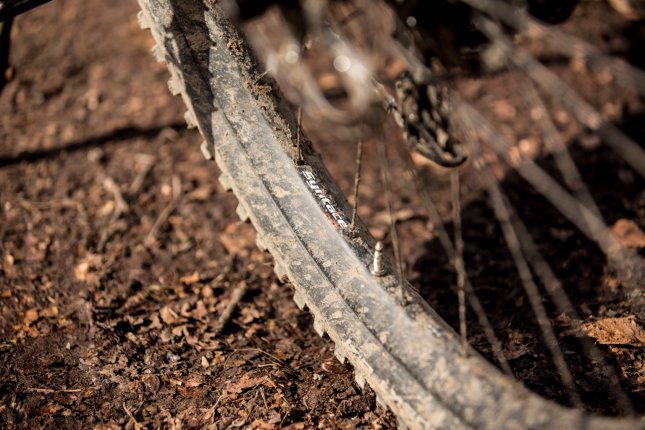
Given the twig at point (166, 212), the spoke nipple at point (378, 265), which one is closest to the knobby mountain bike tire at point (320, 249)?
the spoke nipple at point (378, 265)

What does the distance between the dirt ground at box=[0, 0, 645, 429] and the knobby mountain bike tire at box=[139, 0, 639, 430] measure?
0.28 meters

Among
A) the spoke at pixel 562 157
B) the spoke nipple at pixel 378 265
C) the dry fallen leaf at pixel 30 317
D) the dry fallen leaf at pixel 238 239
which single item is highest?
the spoke nipple at pixel 378 265

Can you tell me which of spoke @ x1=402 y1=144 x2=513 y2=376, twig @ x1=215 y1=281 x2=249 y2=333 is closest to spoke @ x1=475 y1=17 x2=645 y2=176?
spoke @ x1=402 y1=144 x2=513 y2=376

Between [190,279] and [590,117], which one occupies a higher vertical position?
[190,279]

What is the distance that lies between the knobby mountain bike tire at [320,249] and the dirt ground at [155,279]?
28 cm

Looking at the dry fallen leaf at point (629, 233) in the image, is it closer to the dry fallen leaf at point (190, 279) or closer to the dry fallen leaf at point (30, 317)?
the dry fallen leaf at point (190, 279)

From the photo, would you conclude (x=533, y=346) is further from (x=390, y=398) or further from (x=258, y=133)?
(x=258, y=133)

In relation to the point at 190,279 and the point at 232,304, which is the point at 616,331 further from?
the point at 190,279

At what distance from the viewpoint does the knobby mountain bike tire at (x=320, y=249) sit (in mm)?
1404

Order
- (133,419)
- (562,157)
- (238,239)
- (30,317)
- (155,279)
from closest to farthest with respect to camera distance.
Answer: (133,419) → (30,317) → (155,279) → (238,239) → (562,157)

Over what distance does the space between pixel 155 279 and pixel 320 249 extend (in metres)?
1.11

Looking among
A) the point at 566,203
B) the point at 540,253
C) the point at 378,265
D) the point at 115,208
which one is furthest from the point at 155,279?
the point at 566,203

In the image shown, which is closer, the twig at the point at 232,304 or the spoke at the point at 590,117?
the twig at the point at 232,304

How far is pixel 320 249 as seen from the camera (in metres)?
1.76
